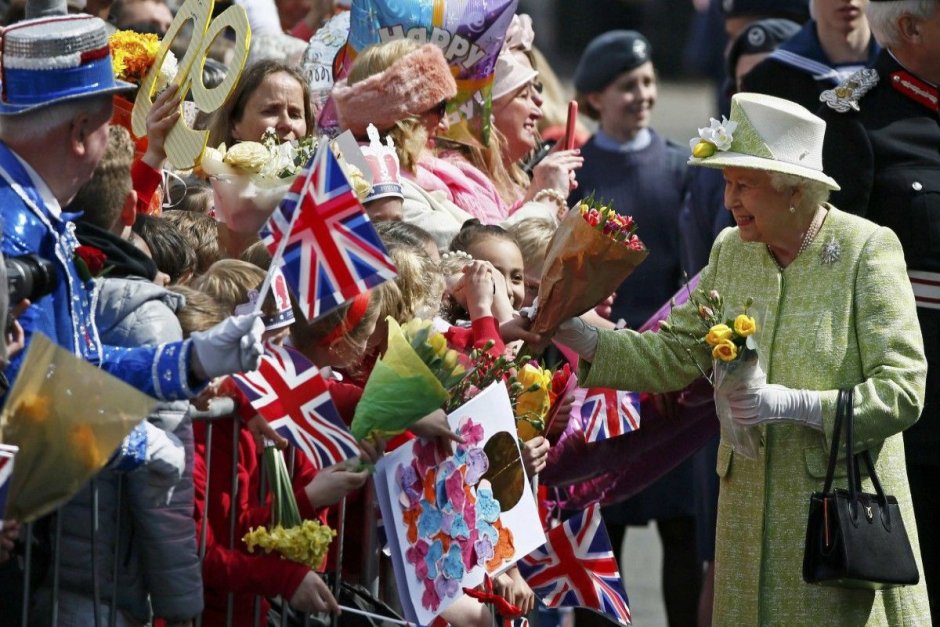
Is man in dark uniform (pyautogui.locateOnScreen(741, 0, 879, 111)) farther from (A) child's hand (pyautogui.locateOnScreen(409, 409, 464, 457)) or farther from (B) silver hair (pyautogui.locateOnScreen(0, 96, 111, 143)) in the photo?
(B) silver hair (pyautogui.locateOnScreen(0, 96, 111, 143))

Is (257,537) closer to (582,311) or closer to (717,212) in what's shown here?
(582,311)

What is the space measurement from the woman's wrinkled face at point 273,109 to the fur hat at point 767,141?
1.57 metres

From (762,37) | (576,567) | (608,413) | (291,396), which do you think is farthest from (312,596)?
(762,37)

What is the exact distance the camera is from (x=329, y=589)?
4285 millimetres

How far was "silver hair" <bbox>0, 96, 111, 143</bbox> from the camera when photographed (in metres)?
3.63

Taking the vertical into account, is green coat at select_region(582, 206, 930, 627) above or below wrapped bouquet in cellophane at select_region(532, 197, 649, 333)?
below

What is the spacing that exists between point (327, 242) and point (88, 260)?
0.52 metres

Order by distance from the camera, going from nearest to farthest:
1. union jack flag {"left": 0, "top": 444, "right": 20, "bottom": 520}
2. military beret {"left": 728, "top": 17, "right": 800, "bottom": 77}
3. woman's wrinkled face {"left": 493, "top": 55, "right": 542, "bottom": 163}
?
union jack flag {"left": 0, "top": 444, "right": 20, "bottom": 520}, woman's wrinkled face {"left": 493, "top": 55, "right": 542, "bottom": 163}, military beret {"left": 728, "top": 17, "right": 800, "bottom": 77}

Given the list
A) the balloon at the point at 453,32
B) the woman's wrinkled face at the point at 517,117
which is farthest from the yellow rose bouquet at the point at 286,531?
the woman's wrinkled face at the point at 517,117

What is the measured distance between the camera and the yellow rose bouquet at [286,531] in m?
4.03

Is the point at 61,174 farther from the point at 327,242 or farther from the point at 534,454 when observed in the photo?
the point at 534,454

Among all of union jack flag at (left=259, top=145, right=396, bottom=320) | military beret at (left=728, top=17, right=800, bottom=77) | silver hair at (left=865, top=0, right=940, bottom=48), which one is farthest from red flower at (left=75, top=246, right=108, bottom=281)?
military beret at (left=728, top=17, right=800, bottom=77)

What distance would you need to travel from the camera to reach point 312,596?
405 centimetres

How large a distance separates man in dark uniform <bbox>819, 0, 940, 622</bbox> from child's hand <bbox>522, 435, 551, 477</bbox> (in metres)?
1.24
